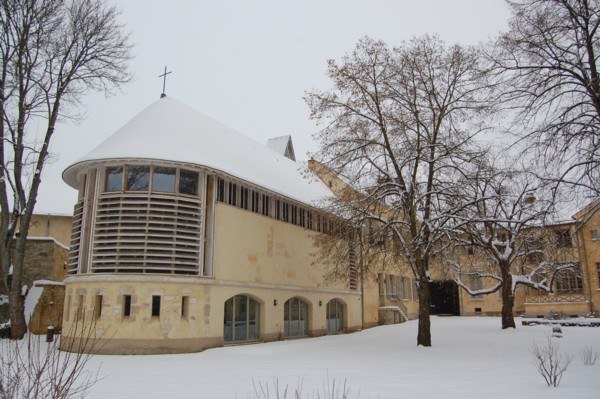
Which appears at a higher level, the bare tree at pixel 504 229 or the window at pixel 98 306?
the bare tree at pixel 504 229

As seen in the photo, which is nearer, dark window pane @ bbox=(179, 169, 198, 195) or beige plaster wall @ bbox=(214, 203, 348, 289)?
dark window pane @ bbox=(179, 169, 198, 195)

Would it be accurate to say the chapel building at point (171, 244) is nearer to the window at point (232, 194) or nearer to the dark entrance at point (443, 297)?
the window at point (232, 194)

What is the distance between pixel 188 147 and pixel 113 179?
284 cm

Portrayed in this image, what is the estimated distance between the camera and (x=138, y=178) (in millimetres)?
17078

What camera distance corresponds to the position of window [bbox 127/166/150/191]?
17.0 meters

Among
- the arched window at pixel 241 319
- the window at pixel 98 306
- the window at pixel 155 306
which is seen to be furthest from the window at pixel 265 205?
the window at pixel 98 306

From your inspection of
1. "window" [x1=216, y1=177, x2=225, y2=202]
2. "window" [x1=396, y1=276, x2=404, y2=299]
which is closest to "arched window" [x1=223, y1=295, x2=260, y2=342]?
"window" [x1=216, y1=177, x2=225, y2=202]

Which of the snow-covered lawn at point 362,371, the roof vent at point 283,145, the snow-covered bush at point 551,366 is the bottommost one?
the snow-covered lawn at point 362,371

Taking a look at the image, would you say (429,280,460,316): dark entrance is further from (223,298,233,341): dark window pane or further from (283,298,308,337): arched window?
(223,298,233,341): dark window pane

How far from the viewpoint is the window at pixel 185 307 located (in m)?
16.6

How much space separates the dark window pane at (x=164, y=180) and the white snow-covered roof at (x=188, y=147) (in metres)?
0.62

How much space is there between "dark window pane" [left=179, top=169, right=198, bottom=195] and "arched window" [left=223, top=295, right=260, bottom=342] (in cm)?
441

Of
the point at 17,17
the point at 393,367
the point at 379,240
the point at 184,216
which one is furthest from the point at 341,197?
the point at 17,17

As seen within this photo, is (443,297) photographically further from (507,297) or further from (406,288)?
(507,297)
